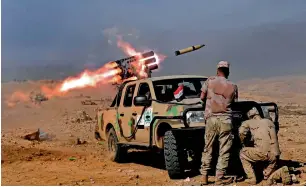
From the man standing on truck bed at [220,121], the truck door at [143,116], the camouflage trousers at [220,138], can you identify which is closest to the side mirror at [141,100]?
the truck door at [143,116]

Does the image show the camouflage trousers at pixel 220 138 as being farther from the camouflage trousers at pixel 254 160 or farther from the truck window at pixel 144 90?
the truck window at pixel 144 90

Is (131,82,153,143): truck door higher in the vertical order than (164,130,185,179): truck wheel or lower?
higher

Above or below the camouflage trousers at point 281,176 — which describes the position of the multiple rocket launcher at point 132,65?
above

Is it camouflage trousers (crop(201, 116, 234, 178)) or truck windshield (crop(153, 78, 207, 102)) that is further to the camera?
truck windshield (crop(153, 78, 207, 102))

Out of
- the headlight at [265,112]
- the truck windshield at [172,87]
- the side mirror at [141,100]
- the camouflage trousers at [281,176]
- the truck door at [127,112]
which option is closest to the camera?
the camouflage trousers at [281,176]

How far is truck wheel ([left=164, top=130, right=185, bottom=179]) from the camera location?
341 inches

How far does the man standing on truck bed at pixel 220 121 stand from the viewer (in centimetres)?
801

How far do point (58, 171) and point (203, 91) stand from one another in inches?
144

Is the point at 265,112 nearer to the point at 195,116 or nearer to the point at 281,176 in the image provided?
the point at 195,116

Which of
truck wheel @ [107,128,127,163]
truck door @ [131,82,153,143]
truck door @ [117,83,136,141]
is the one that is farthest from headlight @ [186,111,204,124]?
truck wheel @ [107,128,127,163]

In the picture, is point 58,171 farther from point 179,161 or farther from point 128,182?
point 179,161

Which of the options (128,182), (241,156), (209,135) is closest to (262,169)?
(241,156)

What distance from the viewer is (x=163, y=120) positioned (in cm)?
927

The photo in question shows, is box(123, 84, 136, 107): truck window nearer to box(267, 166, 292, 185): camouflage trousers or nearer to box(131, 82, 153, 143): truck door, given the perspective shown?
box(131, 82, 153, 143): truck door
